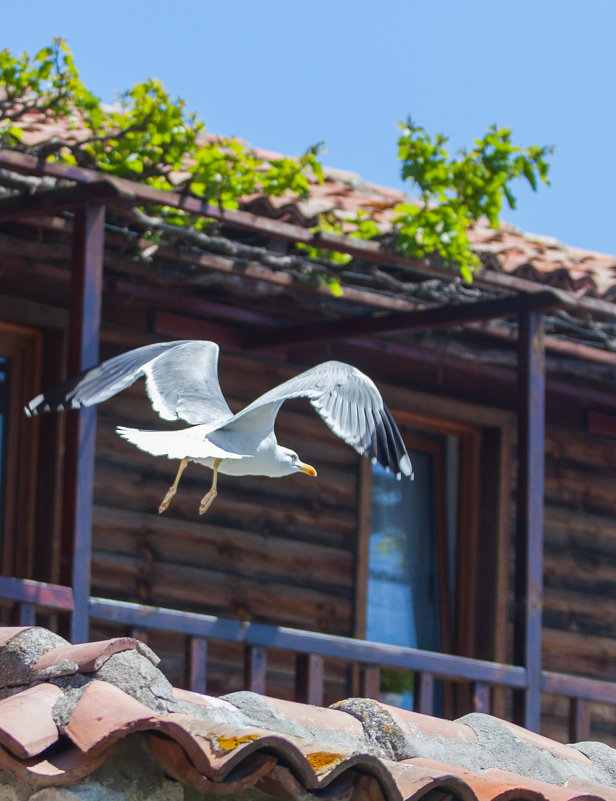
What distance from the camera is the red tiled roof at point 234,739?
11.0 ft

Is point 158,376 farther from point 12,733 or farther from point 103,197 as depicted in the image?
point 12,733

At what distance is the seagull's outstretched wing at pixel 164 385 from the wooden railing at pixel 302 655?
620 mm

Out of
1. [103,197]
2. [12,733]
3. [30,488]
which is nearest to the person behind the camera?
[12,733]

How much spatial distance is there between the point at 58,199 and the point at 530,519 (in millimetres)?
2298

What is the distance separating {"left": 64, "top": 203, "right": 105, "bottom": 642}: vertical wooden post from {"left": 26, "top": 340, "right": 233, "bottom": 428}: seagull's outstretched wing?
0.55ft

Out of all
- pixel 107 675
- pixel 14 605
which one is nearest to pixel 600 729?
pixel 14 605

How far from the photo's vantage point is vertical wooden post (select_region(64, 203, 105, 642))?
18.3 feet

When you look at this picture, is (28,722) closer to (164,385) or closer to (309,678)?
(164,385)

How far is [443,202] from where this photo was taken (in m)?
6.60

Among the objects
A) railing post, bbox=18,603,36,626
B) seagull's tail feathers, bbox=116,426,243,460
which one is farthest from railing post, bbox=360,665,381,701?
seagull's tail feathers, bbox=116,426,243,460

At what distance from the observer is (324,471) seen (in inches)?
321

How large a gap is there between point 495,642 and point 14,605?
366 centimetres

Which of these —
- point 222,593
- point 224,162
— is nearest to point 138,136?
point 224,162

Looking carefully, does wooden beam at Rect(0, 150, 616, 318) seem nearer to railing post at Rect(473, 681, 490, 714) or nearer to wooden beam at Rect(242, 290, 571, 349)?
wooden beam at Rect(242, 290, 571, 349)
